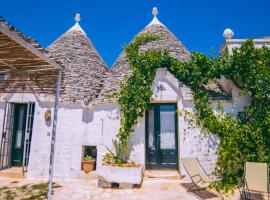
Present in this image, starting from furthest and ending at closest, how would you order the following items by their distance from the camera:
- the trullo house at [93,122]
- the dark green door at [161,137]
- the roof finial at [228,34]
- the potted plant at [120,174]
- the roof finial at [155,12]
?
the roof finial at [155,12] < the roof finial at [228,34] < the dark green door at [161,137] < the trullo house at [93,122] < the potted plant at [120,174]

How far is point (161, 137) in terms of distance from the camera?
9.02 m

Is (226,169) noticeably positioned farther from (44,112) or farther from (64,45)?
(64,45)

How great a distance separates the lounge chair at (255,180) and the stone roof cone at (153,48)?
18.1ft

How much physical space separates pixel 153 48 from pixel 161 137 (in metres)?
4.14

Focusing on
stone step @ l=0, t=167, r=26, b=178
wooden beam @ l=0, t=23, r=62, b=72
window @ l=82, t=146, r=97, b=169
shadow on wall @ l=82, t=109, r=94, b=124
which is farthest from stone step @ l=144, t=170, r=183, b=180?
wooden beam @ l=0, t=23, r=62, b=72

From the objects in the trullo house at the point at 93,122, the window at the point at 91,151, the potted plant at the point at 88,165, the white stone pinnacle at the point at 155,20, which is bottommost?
the potted plant at the point at 88,165

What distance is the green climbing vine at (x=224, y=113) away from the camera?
7.76 m

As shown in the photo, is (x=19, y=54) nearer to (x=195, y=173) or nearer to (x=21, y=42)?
(x=21, y=42)

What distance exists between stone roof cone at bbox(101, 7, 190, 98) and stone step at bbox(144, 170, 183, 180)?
351 cm

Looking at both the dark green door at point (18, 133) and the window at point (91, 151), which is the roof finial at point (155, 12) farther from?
the dark green door at point (18, 133)

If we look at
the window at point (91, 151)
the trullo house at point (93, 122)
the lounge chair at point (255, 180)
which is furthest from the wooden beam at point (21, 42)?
the lounge chair at point (255, 180)

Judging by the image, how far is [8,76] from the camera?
10617mm

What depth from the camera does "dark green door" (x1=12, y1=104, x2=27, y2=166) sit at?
10023 mm

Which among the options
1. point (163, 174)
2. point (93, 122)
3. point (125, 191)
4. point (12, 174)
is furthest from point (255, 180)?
point (12, 174)
